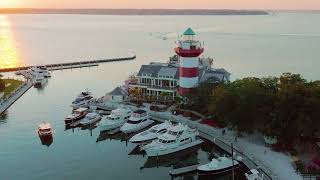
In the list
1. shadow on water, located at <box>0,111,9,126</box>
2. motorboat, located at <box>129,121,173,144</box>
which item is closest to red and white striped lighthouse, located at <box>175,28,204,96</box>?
motorboat, located at <box>129,121,173,144</box>

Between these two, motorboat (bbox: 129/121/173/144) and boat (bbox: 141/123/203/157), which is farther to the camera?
motorboat (bbox: 129/121/173/144)

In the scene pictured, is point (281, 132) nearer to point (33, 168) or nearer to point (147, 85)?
point (33, 168)

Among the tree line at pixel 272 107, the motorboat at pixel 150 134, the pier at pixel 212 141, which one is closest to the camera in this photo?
the pier at pixel 212 141

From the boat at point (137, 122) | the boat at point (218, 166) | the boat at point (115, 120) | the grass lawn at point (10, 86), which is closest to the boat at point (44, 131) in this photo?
the boat at point (115, 120)

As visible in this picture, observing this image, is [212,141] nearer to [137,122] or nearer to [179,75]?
[137,122]

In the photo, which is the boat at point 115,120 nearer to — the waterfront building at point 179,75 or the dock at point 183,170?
the waterfront building at point 179,75

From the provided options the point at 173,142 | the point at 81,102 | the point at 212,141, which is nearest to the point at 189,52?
the point at 212,141

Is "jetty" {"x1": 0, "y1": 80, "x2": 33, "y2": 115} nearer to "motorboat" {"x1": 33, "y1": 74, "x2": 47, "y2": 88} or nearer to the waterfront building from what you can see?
"motorboat" {"x1": 33, "y1": 74, "x2": 47, "y2": 88}
